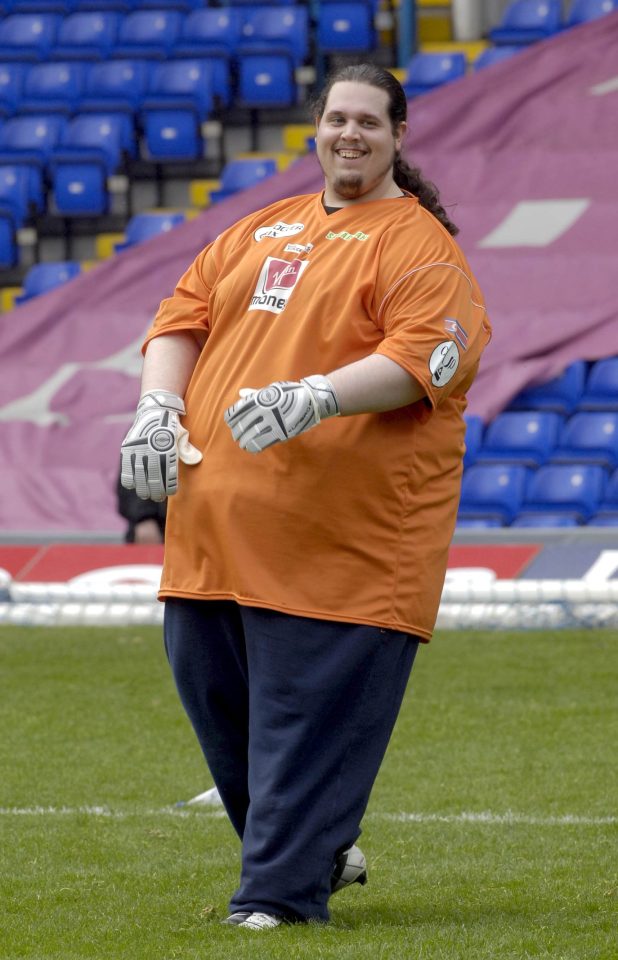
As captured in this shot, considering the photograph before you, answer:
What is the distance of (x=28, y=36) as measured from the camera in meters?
20.0

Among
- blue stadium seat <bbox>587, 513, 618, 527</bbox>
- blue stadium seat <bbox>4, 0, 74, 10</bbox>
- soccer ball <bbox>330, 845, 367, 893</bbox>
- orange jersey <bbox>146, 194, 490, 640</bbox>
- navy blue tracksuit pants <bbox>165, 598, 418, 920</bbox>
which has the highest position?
orange jersey <bbox>146, 194, 490, 640</bbox>

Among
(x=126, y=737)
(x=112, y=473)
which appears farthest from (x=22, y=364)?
(x=126, y=737)

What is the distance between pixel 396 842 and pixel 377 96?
7.35 feet

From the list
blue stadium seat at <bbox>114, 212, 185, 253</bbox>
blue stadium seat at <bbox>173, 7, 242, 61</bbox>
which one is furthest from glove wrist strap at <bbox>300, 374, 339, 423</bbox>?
blue stadium seat at <bbox>173, 7, 242, 61</bbox>

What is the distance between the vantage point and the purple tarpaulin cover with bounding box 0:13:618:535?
43.8ft

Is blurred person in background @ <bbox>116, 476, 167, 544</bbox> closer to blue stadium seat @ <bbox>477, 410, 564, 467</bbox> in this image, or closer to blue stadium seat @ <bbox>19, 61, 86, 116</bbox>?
blue stadium seat @ <bbox>477, 410, 564, 467</bbox>

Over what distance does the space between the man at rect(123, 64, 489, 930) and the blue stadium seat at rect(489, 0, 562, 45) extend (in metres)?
14.0

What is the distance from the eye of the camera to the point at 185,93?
18062mm

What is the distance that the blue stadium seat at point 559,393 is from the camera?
43.5 ft

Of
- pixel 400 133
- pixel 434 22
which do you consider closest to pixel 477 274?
pixel 434 22

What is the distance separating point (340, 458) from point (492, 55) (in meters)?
14.0

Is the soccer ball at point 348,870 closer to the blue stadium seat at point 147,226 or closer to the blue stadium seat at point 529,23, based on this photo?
the blue stadium seat at point 147,226

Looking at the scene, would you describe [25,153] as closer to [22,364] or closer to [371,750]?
[22,364]

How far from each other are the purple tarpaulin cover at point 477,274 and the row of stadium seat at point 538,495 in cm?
67
